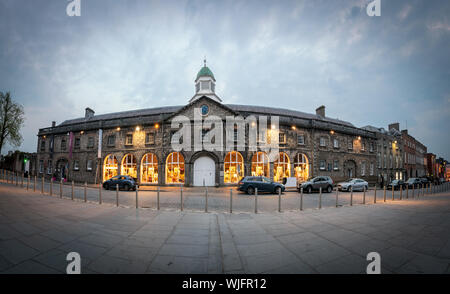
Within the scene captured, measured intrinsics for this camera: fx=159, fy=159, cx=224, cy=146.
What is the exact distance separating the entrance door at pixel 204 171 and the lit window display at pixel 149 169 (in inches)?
209

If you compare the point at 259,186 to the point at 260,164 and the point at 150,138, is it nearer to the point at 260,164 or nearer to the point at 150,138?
the point at 260,164

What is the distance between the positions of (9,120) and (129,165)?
65.3 feet

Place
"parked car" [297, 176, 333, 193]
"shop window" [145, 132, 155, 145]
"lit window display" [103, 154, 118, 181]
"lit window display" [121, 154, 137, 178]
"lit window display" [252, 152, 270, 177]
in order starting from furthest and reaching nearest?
"lit window display" [103, 154, 118, 181] → "lit window display" [121, 154, 137, 178] → "shop window" [145, 132, 155, 145] → "lit window display" [252, 152, 270, 177] → "parked car" [297, 176, 333, 193]

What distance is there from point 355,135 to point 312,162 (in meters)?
10.2

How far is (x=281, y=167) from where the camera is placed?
20031 mm

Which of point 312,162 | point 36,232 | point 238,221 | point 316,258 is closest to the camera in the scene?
point 316,258

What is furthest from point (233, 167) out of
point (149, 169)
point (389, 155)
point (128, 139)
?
point (389, 155)

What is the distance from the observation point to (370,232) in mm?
4344

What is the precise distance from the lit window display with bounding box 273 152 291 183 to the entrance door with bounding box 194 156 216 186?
7.68 m

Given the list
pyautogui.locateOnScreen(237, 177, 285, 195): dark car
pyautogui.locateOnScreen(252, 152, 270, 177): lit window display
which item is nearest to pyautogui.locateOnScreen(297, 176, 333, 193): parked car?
pyautogui.locateOnScreen(237, 177, 285, 195): dark car

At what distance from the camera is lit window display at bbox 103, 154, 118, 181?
70.0 ft

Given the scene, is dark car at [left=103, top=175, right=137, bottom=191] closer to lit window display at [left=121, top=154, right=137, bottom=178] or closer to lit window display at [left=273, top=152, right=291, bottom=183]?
lit window display at [left=121, top=154, right=137, bottom=178]
